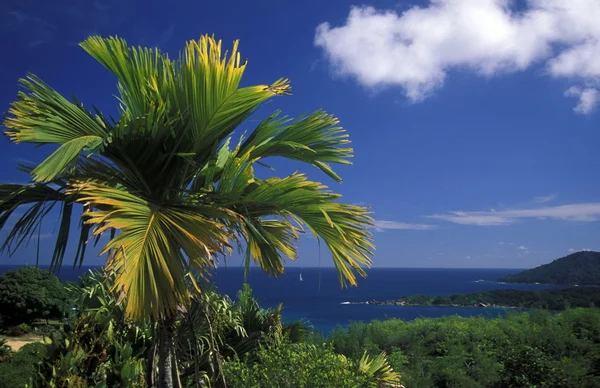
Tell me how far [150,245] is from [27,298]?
19.7 metres

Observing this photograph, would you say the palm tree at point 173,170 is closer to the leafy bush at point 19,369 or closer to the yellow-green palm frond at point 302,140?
the yellow-green palm frond at point 302,140

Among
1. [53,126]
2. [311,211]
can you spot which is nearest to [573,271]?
[311,211]

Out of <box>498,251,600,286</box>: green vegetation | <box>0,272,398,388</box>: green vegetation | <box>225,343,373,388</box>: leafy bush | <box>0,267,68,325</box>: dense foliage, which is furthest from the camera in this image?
<box>498,251,600,286</box>: green vegetation

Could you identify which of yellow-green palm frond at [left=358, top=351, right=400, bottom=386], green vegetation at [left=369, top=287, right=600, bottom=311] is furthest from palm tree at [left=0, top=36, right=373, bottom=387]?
green vegetation at [left=369, top=287, right=600, bottom=311]

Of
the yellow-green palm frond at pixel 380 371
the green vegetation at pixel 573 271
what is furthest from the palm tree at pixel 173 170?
the green vegetation at pixel 573 271

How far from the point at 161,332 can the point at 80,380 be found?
0.69 meters

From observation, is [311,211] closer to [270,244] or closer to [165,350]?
[270,244]

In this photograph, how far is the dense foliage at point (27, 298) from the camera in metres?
19.0

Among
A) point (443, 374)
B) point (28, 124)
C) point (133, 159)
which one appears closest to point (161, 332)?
point (133, 159)

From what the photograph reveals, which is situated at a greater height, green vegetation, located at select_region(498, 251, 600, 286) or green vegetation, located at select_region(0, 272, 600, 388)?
green vegetation, located at select_region(498, 251, 600, 286)

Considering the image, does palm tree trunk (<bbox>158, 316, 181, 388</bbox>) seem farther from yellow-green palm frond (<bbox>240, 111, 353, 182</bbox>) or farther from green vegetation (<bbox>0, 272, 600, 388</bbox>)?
yellow-green palm frond (<bbox>240, 111, 353, 182</bbox>)

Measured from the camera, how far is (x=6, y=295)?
18844 millimetres

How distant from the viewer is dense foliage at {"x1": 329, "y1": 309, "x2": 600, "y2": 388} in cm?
662

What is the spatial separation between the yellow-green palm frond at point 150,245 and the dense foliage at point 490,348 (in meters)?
4.21
